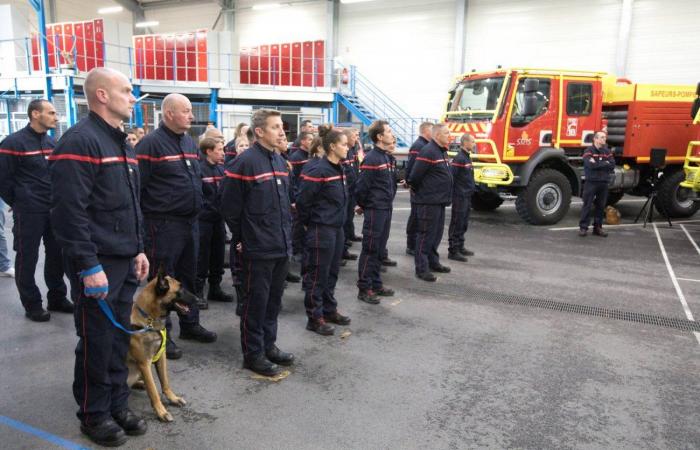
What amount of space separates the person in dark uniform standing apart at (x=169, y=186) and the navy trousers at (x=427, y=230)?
296cm

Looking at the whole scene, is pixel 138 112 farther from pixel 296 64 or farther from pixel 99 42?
pixel 296 64

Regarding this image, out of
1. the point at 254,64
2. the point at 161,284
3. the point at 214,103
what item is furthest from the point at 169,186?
the point at 254,64

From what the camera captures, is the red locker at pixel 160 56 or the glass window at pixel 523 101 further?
the red locker at pixel 160 56

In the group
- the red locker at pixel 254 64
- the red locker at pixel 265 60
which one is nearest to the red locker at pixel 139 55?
the red locker at pixel 254 64

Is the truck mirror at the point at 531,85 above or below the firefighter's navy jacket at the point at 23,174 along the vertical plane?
above

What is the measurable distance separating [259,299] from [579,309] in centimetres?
351

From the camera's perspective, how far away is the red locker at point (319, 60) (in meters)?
18.6

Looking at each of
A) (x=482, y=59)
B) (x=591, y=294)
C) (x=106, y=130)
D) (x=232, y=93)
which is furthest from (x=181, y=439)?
(x=482, y=59)

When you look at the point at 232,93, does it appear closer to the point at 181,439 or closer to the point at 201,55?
the point at 201,55

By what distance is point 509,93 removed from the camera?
8992 millimetres

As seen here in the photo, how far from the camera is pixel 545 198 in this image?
9656mm

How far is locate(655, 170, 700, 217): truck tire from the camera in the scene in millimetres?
10461

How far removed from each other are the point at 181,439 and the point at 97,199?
1.41 metres

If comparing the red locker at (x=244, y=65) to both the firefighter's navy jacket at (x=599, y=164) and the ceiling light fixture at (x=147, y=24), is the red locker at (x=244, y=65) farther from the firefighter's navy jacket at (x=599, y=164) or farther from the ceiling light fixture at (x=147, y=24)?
the firefighter's navy jacket at (x=599, y=164)
